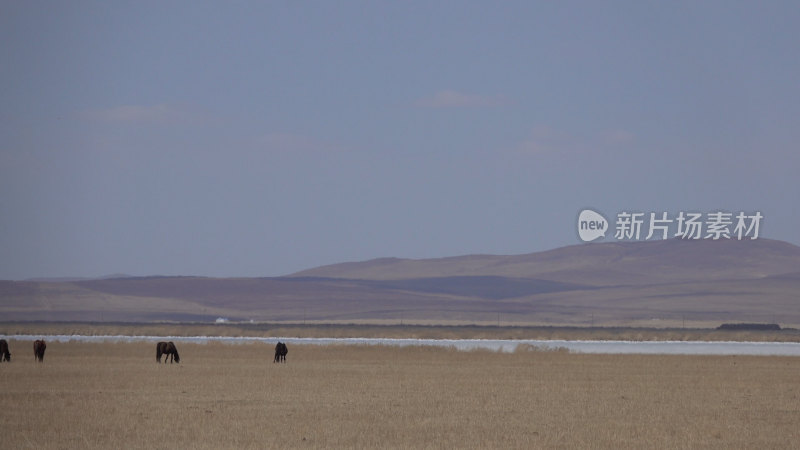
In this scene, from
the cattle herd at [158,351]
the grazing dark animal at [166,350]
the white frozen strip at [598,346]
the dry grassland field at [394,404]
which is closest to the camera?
the dry grassland field at [394,404]

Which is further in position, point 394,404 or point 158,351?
point 158,351

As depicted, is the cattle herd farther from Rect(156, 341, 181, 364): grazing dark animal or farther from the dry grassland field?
the dry grassland field

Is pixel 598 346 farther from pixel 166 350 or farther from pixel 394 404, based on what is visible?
pixel 394 404

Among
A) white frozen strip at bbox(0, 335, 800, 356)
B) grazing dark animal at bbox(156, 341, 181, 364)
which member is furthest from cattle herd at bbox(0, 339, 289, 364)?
white frozen strip at bbox(0, 335, 800, 356)

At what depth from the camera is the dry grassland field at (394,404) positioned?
789 inches

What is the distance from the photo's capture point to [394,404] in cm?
2578

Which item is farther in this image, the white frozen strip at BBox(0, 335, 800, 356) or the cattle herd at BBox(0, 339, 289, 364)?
the white frozen strip at BBox(0, 335, 800, 356)

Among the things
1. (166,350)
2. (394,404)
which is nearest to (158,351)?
(166,350)

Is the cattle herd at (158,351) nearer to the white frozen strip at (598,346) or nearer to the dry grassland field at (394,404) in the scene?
the dry grassland field at (394,404)

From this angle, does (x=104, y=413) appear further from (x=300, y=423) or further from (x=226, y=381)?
(x=226, y=381)

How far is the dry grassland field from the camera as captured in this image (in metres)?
20.0

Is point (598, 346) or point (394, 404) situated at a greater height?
point (598, 346)

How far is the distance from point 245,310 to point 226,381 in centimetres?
16472

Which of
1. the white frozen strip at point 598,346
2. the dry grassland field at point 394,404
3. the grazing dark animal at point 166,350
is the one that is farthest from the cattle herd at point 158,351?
the white frozen strip at point 598,346
